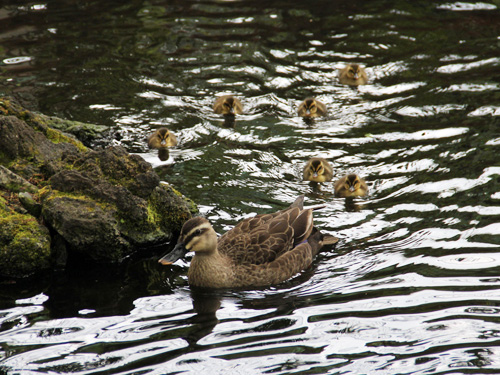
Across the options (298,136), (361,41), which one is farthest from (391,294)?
(361,41)

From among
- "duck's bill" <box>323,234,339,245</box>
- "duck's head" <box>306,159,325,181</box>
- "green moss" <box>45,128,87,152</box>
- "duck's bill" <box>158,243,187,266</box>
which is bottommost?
"duck's bill" <box>323,234,339,245</box>

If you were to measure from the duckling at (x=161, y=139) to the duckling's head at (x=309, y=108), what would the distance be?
6.76ft

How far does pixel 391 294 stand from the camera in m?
6.57

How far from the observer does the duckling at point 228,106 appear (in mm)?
11016

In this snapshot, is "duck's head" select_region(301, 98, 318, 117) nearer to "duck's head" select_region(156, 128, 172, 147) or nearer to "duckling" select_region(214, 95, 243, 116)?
"duckling" select_region(214, 95, 243, 116)

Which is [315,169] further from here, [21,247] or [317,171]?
[21,247]

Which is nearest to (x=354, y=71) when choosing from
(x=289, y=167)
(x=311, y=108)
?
(x=311, y=108)

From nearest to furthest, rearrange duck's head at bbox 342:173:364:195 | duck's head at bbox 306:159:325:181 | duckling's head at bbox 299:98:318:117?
duck's head at bbox 342:173:364:195 → duck's head at bbox 306:159:325:181 → duckling's head at bbox 299:98:318:117

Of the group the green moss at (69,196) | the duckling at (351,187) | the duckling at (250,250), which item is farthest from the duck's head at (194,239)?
the duckling at (351,187)

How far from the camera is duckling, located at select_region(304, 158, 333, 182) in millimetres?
9188

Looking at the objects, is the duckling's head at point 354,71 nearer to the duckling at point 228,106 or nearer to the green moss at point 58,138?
the duckling at point 228,106

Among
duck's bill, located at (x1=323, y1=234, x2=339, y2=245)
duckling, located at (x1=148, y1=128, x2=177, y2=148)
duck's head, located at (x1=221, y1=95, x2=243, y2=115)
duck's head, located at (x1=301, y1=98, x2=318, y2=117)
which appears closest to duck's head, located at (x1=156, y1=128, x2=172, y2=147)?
duckling, located at (x1=148, y1=128, x2=177, y2=148)

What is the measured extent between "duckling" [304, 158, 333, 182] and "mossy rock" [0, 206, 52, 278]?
3.51m

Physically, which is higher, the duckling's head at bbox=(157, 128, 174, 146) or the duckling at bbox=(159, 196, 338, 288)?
the duckling's head at bbox=(157, 128, 174, 146)
